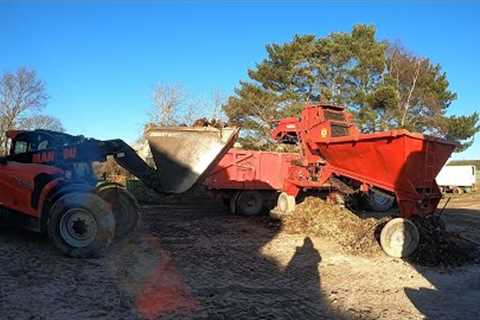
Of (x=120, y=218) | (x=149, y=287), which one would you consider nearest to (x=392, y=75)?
(x=120, y=218)

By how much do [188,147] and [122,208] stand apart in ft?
8.21

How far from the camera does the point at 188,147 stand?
7.79 m

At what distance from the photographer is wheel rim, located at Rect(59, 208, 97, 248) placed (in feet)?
24.9

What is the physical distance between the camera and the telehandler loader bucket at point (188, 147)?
7.77 meters

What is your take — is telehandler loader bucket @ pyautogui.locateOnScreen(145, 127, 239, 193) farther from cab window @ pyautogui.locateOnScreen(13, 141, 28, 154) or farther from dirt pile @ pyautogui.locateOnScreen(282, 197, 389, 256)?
dirt pile @ pyautogui.locateOnScreen(282, 197, 389, 256)

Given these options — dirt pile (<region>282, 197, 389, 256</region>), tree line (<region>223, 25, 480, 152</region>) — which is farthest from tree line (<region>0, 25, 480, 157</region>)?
dirt pile (<region>282, 197, 389, 256</region>)

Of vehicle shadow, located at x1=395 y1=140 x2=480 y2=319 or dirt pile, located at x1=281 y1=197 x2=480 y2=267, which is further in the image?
dirt pile, located at x1=281 y1=197 x2=480 y2=267

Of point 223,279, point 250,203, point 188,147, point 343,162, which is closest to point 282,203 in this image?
point 250,203

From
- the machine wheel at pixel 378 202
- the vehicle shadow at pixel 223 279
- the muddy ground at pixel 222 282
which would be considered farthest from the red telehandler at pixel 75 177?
the machine wheel at pixel 378 202

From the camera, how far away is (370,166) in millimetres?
9891

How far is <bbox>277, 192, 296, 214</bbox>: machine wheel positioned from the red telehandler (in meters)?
5.35

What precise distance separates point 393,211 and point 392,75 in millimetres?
22563

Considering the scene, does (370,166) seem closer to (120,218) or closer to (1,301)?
(120,218)

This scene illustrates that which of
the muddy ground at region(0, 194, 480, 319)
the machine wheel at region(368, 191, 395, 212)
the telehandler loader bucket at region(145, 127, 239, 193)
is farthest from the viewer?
the machine wheel at region(368, 191, 395, 212)
